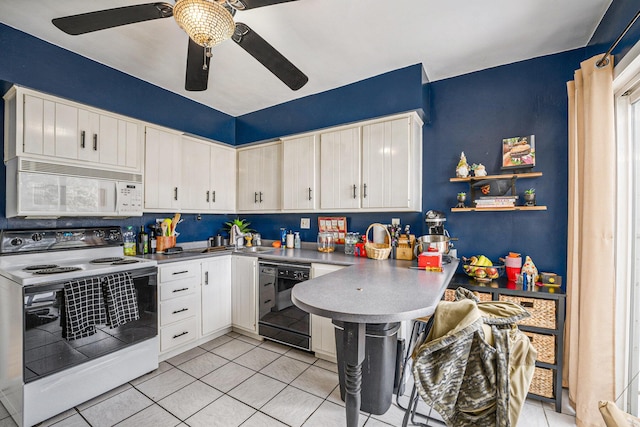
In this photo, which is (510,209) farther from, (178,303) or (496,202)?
(178,303)

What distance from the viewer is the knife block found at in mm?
2648

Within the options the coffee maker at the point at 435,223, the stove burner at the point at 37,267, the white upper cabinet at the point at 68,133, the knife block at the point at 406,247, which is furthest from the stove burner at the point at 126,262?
the coffee maker at the point at 435,223

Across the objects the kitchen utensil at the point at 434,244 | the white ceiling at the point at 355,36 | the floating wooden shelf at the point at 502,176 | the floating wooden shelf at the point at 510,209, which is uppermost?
the white ceiling at the point at 355,36

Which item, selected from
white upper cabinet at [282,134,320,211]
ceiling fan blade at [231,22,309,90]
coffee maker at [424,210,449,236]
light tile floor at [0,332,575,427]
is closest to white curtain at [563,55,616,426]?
light tile floor at [0,332,575,427]

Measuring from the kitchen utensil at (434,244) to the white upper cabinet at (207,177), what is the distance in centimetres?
251

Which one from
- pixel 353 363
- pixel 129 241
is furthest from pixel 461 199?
pixel 129 241

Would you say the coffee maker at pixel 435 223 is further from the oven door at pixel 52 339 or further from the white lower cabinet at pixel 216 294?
the oven door at pixel 52 339

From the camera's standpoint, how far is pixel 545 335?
1964 millimetres

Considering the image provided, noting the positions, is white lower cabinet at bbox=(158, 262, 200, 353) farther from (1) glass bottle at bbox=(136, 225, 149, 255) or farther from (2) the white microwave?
(2) the white microwave

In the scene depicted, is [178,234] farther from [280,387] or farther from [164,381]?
[280,387]

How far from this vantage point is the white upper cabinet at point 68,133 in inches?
82.0

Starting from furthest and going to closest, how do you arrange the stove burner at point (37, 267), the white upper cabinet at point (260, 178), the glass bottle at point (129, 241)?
the white upper cabinet at point (260, 178) < the glass bottle at point (129, 241) < the stove burner at point (37, 267)

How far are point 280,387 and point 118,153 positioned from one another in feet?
8.43

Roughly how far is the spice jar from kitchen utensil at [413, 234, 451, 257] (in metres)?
0.95
